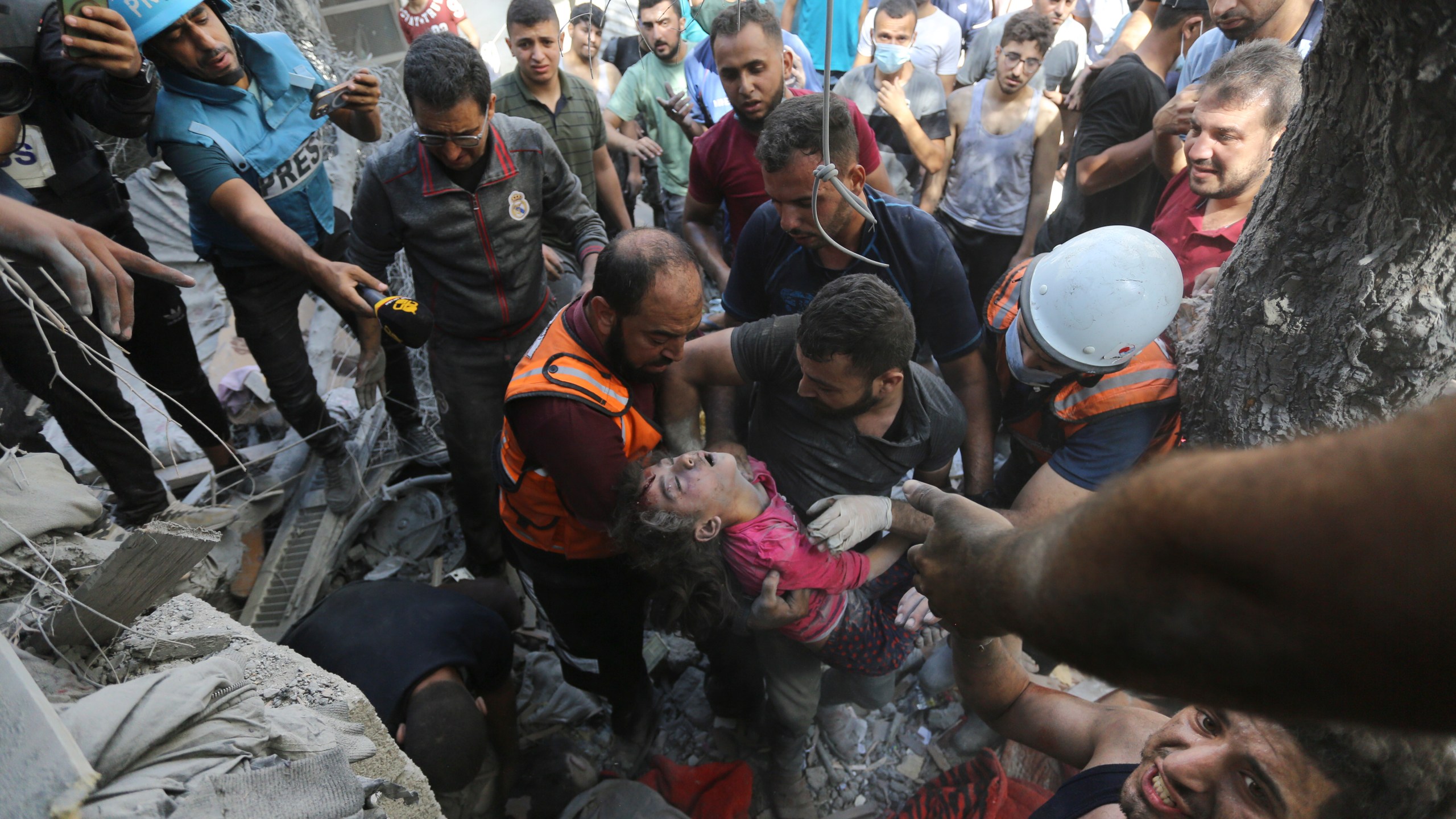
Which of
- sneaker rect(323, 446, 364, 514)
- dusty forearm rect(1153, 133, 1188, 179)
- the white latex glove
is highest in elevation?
dusty forearm rect(1153, 133, 1188, 179)

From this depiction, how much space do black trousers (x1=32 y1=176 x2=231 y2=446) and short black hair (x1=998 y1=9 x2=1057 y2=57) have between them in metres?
4.85

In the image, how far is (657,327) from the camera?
234 cm

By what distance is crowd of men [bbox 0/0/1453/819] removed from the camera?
198 centimetres

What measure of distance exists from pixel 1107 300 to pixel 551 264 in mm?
2816

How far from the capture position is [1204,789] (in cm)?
148

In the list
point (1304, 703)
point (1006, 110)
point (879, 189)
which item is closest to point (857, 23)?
point (1006, 110)

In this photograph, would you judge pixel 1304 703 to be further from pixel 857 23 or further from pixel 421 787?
pixel 857 23

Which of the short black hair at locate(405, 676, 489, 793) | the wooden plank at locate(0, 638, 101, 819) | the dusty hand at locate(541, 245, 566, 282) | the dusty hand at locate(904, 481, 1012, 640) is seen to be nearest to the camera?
the wooden plank at locate(0, 638, 101, 819)

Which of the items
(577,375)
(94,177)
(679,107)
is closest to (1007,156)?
(679,107)

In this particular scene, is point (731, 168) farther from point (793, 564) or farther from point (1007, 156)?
point (793, 564)

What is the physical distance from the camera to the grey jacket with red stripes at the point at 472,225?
3.28 m

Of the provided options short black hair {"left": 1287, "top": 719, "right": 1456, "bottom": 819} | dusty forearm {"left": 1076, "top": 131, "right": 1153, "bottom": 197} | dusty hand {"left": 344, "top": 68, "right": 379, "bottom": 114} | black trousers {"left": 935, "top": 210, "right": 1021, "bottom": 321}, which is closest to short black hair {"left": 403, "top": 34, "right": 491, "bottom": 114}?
dusty hand {"left": 344, "top": 68, "right": 379, "bottom": 114}

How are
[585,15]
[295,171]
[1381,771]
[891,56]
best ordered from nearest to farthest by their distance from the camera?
[1381,771] < [295,171] < [891,56] < [585,15]

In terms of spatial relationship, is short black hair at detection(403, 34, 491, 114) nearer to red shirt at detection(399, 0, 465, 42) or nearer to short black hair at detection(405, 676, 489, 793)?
short black hair at detection(405, 676, 489, 793)
